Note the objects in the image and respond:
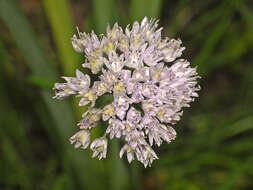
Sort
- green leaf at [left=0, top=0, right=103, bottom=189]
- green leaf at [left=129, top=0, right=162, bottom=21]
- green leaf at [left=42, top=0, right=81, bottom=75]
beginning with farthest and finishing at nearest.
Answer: green leaf at [left=42, top=0, right=81, bottom=75] < green leaf at [left=129, top=0, right=162, bottom=21] < green leaf at [left=0, top=0, right=103, bottom=189]

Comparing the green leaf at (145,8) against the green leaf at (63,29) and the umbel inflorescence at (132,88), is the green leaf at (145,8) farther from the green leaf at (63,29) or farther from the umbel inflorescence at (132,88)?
the umbel inflorescence at (132,88)

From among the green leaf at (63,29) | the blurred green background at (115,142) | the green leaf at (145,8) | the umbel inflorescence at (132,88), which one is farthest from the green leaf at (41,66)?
the green leaf at (145,8)

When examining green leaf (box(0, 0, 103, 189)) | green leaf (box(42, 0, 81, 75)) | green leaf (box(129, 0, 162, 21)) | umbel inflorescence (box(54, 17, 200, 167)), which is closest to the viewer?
umbel inflorescence (box(54, 17, 200, 167))

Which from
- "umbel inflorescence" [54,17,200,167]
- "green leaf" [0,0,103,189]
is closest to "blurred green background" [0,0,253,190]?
"green leaf" [0,0,103,189]

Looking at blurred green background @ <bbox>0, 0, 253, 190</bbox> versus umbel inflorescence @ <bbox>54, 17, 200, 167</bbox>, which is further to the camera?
blurred green background @ <bbox>0, 0, 253, 190</bbox>

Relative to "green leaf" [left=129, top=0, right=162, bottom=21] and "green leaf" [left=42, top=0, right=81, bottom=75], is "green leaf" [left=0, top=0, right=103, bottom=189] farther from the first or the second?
"green leaf" [left=129, top=0, right=162, bottom=21]

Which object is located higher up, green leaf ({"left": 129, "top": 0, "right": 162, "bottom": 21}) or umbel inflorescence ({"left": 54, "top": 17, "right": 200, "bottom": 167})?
green leaf ({"left": 129, "top": 0, "right": 162, "bottom": 21})

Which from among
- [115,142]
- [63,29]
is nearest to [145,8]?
[63,29]

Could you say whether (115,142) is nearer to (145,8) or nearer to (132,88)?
(132,88)
